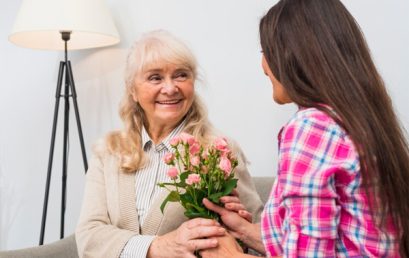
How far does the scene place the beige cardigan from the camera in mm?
1582

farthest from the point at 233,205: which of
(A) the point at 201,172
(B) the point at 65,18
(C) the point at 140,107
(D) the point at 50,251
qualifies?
(B) the point at 65,18

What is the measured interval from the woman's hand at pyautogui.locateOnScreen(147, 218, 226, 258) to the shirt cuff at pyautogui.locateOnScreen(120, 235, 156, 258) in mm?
19

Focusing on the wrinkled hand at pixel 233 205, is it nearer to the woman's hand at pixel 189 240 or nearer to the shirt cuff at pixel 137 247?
the woman's hand at pixel 189 240

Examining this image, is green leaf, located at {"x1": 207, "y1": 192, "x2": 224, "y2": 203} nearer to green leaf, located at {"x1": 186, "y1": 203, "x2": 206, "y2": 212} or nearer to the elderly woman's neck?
green leaf, located at {"x1": 186, "y1": 203, "x2": 206, "y2": 212}

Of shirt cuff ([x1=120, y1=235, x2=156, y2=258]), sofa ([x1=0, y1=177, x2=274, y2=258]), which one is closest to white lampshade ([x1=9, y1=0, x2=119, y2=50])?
sofa ([x1=0, y1=177, x2=274, y2=258])

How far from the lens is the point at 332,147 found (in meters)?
0.93

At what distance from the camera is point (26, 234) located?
3.20 metres

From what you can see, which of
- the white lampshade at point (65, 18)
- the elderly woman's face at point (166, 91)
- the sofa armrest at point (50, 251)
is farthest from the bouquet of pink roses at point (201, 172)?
the white lampshade at point (65, 18)

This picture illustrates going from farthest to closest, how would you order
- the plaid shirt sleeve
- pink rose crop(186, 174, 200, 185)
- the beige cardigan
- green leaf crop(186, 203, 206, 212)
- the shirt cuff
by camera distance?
the beige cardigan < the shirt cuff < green leaf crop(186, 203, 206, 212) < pink rose crop(186, 174, 200, 185) < the plaid shirt sleeve

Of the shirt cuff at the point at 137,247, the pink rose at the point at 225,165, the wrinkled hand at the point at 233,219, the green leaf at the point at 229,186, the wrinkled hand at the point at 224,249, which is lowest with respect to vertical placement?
Result: the shirt cuff at the point at 137,247

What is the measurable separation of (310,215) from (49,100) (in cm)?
245

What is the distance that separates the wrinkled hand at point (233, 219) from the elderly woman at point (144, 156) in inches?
10.8

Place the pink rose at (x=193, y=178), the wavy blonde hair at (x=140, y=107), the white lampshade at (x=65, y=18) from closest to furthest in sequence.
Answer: the pink rose at (x=193, y=178) < the wavy blonde hair at (x=140, y=107) < the white lampshade at (x=65, y=18)

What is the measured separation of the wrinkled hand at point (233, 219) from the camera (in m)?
1.34
